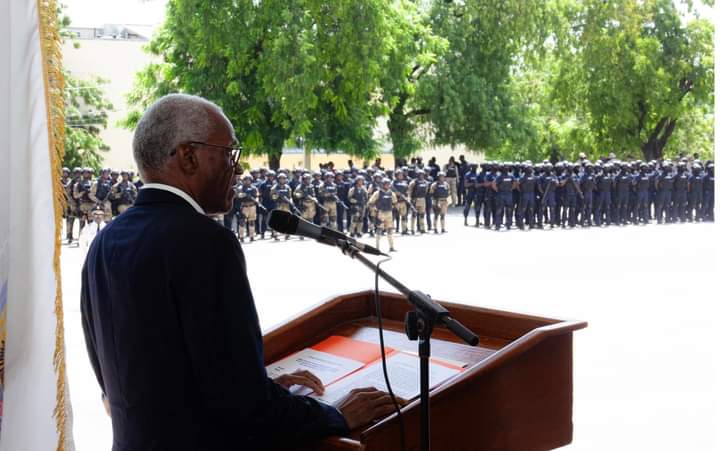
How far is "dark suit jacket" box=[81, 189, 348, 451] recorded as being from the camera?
1541 mm

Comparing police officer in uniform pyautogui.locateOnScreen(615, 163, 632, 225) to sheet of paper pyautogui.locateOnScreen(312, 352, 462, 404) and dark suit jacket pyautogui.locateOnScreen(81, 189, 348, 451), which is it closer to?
sheet of paper pyautogui.locateOnScreen(312, 352, 462, 404)

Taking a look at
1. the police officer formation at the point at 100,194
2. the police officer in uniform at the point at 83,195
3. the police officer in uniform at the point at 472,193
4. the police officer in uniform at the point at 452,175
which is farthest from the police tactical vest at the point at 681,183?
the police officer in uniform at the point at 83,195

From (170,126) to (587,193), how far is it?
18.5 meters

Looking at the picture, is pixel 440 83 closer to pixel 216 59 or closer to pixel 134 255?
pixel 216 59

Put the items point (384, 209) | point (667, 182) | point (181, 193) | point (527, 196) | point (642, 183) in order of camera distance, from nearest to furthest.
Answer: point (181, 193), point (384, 209), point (527, 196), point (642, 183), point (667, 182)

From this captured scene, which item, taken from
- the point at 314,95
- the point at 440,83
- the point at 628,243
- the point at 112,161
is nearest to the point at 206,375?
the point at 628,243

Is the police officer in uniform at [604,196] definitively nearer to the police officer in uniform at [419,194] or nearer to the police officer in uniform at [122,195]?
the police officer in uniform at [419,194]

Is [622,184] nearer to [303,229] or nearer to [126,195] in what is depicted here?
[126,195]

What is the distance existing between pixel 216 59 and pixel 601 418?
19364 mm

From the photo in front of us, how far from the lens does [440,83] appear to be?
25.8 m

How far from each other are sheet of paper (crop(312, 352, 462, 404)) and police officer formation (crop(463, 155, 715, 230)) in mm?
16695

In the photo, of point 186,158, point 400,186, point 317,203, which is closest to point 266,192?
point 317,203

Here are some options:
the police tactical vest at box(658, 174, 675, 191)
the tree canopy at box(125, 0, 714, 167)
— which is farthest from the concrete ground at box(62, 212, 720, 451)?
the tree canopy at box(125, 0, 714, 167)

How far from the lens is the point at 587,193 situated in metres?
19.3
